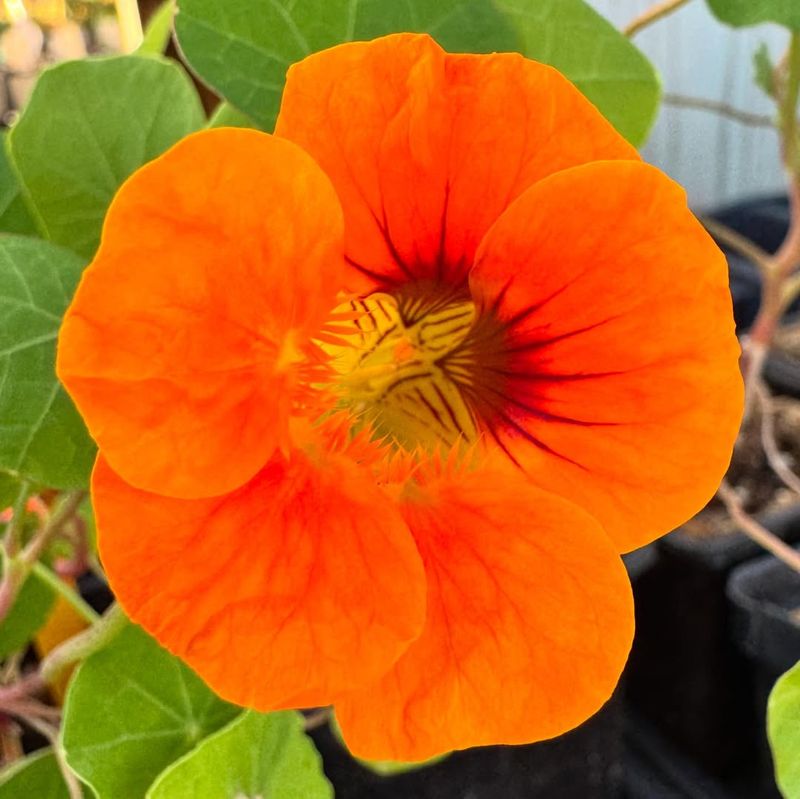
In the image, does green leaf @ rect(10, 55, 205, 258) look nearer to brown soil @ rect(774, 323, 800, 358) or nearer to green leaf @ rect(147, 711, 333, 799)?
green leaf @ rect(147, 711, 333, 799)

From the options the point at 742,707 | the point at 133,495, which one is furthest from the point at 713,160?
the point at 133,495

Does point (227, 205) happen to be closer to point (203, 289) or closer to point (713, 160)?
point (203, 289)

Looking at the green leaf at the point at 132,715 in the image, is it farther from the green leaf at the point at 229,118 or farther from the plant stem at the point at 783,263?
the plant stem at the point at 783,263

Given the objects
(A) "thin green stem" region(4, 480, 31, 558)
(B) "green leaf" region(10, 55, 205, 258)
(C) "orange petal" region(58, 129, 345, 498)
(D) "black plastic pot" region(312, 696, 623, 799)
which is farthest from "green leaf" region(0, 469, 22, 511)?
(D) "black plastic pot" region(312, 696, 623, 799)

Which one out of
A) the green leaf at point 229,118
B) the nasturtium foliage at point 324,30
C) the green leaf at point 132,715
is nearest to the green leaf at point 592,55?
the nasturtium foliage at point 324,30

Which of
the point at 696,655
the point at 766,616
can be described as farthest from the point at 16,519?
the point at 696,655
